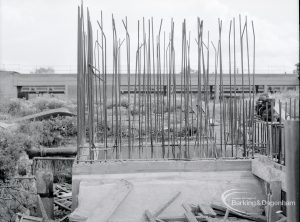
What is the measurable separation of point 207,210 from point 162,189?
0.71 metres

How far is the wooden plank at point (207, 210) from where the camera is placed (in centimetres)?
517

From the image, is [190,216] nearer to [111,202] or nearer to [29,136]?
[111,202]

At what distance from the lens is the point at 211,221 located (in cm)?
493

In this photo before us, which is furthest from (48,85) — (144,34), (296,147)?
(296,147)

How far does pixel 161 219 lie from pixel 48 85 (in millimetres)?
29049

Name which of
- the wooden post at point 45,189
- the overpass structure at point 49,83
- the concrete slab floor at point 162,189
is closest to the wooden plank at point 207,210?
the concrete slab floor at point 162,189

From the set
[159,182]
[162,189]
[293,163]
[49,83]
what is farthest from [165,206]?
[49,83]

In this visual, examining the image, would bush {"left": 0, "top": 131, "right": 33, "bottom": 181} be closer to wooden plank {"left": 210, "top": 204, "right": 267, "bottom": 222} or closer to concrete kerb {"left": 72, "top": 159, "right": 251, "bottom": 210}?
concrete kerb {"left": 72, "top": 159, "right": 251, "bottom": 210}

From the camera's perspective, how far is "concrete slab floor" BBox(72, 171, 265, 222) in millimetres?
5465

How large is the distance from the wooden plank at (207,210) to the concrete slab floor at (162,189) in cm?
26

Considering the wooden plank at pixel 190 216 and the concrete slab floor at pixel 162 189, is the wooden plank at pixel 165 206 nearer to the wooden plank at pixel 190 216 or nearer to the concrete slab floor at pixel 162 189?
the concrete slab floor at pixel 162 189

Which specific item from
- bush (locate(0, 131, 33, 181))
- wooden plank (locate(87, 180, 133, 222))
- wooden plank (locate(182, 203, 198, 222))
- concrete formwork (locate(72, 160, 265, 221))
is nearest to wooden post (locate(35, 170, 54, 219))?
bush (locate(0, 131, 33, 181))

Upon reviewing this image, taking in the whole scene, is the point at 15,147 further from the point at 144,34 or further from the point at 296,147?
the point at 296,147

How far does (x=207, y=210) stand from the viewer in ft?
17.3
